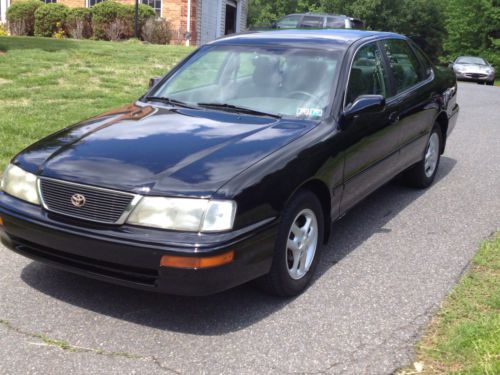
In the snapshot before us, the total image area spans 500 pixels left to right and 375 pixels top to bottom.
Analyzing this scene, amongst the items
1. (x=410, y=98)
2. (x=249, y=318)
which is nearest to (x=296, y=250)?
(x=249, y=318)

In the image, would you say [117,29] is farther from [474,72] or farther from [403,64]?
[403,64]

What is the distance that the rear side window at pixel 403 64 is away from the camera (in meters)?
5.75

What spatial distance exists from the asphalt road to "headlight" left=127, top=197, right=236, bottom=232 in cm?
64

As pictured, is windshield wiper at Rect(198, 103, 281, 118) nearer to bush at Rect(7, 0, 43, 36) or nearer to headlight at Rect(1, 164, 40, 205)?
headlight at Rect(1, 164, 40, 205)

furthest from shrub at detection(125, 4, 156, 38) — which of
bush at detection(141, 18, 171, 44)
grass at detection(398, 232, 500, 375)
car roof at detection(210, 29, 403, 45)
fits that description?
grass at detection(398, 232, 500, 375)

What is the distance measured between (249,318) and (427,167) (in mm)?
3607

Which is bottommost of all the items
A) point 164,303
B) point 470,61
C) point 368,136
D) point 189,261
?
point 470,61

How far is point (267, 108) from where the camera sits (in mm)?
4602

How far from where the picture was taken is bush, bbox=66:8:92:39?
2389 centimetres

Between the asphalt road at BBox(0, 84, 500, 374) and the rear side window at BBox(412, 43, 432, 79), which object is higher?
the rear side window at BBox(412, 43, 432, 79)

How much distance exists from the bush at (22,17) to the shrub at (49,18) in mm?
554

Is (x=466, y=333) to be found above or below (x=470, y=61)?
above

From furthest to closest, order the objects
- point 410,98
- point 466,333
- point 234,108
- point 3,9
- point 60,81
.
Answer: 1. point 3,9
2. point 60,81
3. point 410,98
4. point 234,108
5. point 466,333

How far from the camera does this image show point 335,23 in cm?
2066
